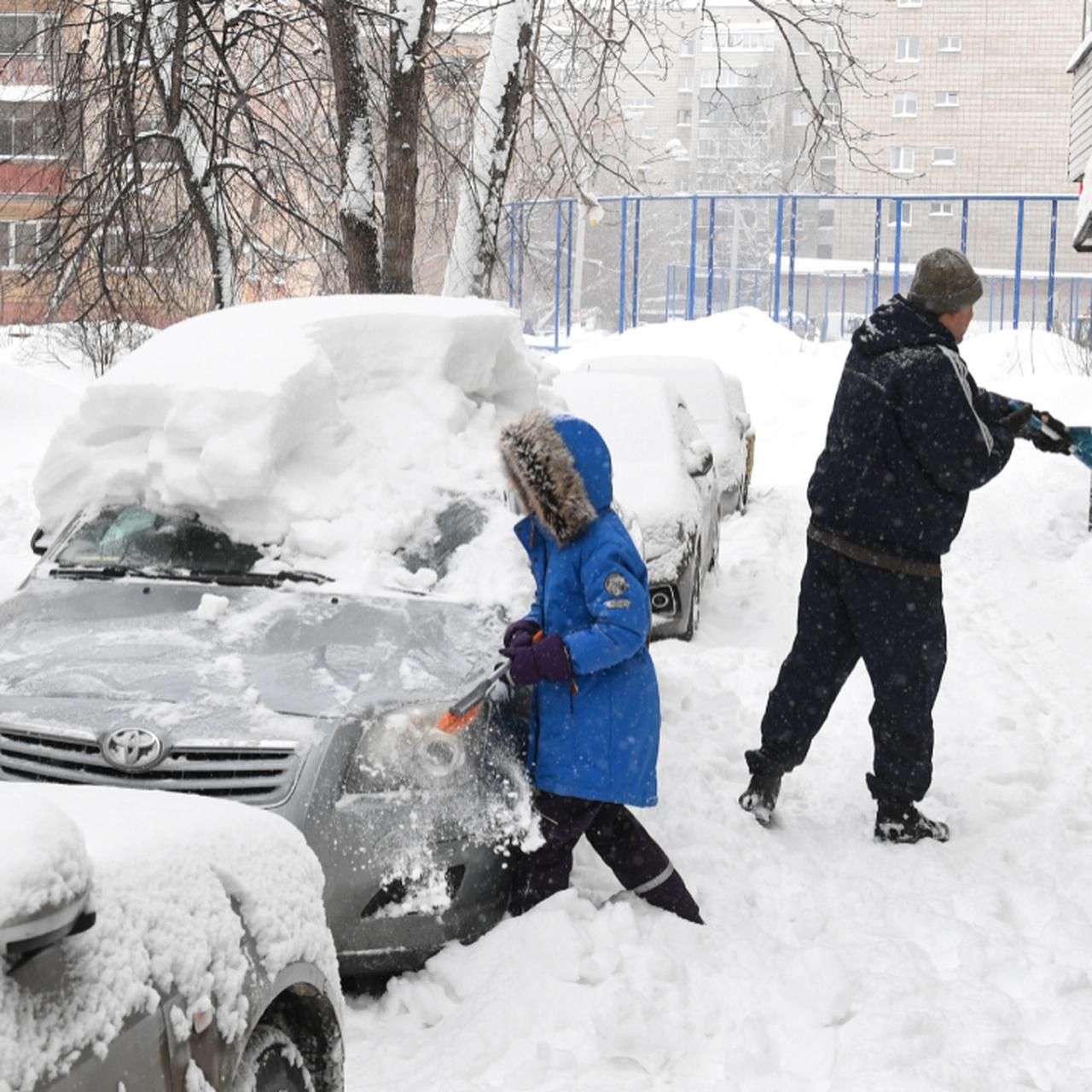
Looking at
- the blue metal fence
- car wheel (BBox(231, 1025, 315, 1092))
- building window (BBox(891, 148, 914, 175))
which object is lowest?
car wheel (BBox(231, 1025, 315, 1092))

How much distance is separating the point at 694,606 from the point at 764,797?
2.83 m

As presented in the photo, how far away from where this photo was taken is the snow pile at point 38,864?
1.60 meters

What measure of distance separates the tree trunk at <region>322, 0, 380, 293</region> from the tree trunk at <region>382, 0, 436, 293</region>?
0.13 meters

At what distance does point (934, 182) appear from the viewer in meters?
64.2

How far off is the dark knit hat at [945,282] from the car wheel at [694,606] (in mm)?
3083

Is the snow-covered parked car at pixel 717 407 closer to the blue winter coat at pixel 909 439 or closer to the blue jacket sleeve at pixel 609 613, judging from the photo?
the blue winter coat at pixel 909 439

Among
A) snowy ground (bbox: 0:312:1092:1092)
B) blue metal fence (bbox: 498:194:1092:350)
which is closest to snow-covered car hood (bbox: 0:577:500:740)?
snowy ground (bbox: 0:312:1092:1092)

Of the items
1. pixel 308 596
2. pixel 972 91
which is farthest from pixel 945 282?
pixel 972 91

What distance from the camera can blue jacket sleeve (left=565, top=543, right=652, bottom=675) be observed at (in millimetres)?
3836

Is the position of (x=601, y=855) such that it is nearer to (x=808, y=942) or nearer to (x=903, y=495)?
(x=808, y=942)

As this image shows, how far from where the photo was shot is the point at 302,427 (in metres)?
4.73

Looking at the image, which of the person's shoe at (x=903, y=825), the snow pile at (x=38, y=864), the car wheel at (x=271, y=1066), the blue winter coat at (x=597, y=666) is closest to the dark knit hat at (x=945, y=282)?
the blue winter coat at (x=597, y=666)

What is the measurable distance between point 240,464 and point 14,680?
99 cm

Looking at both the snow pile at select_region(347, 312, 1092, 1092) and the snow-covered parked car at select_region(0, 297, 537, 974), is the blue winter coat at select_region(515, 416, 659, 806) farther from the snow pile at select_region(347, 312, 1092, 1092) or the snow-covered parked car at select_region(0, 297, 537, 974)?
the snow pile at select_region(347, 312, 1092, 1092)
